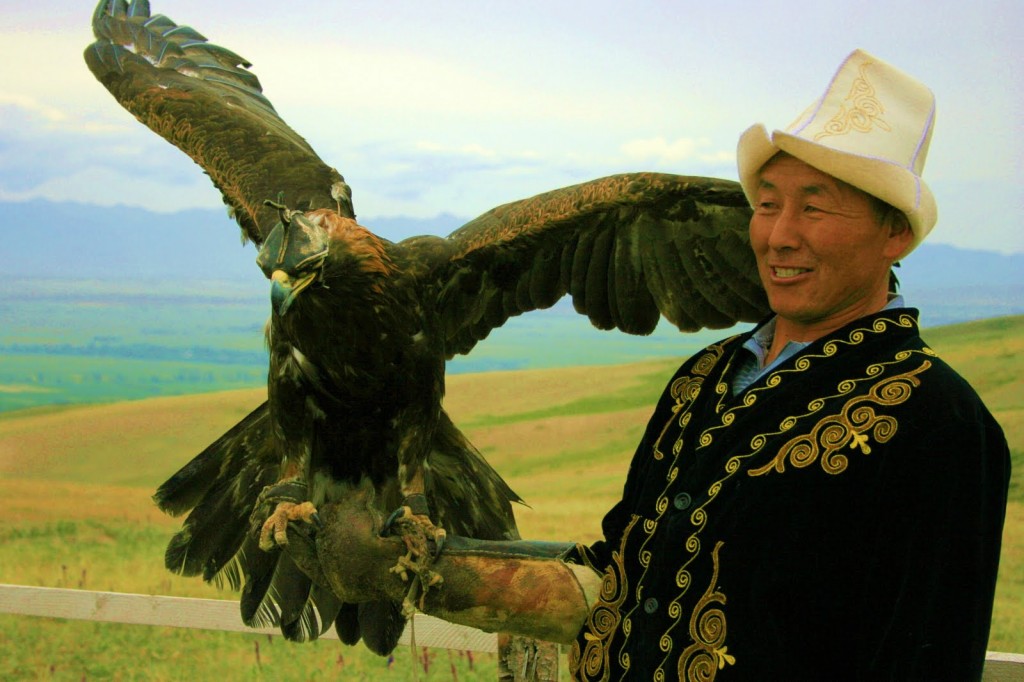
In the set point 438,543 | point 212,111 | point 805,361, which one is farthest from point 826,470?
point 212,111

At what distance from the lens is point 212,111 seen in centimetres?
280

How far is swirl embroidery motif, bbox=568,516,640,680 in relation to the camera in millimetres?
1326

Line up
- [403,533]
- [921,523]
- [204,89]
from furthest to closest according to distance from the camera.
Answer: [204,89], [403,533], [921,523]

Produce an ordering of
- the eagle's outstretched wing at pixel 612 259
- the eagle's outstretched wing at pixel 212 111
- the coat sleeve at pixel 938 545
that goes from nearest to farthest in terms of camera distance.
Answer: the coat sleeve at pixel 938 545
the eagle's outstretched wing at pixel 612 259
the eagle's outstretched wing at pixel 212 111

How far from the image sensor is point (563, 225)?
2.26 metres

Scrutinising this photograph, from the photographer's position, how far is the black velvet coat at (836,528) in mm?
1011

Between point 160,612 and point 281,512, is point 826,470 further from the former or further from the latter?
point 160,612

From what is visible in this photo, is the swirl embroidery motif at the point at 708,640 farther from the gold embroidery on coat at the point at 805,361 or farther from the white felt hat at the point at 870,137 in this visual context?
the white felt hat at the point at 870,137

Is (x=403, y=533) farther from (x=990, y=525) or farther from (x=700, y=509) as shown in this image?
(x=990, y=525)

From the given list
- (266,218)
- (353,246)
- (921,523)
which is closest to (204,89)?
(266,218)

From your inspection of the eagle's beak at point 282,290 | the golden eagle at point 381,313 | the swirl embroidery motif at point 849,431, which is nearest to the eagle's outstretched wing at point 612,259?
the golden eagle at point 381,313

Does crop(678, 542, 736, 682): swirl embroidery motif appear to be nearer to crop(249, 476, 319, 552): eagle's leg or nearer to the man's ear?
the man's ear

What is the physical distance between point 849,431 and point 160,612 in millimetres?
2645

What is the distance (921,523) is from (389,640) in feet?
5.09
